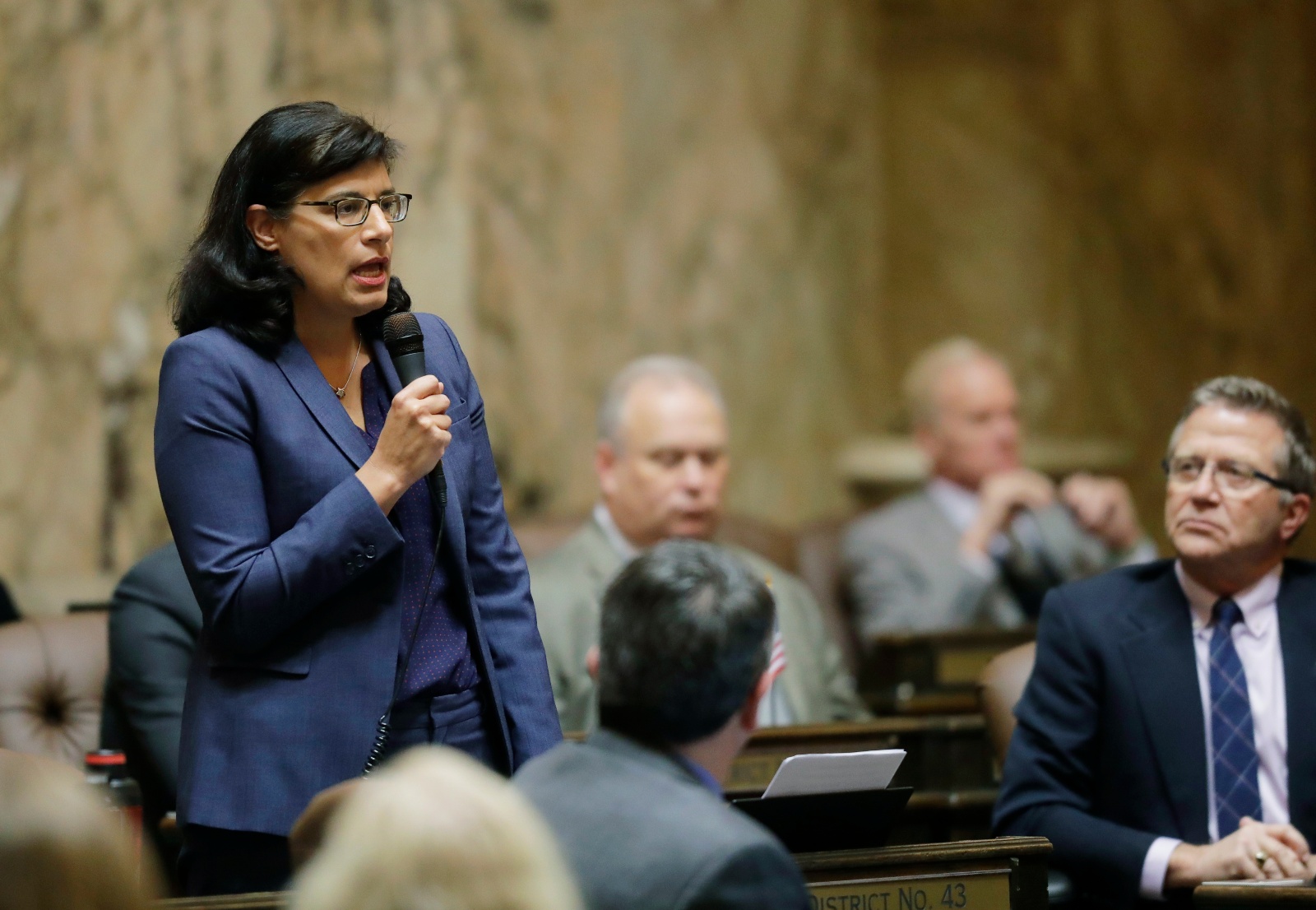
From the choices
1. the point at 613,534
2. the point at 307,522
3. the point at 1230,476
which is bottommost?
the point at 613,534

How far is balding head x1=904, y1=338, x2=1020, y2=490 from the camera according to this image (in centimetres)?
623

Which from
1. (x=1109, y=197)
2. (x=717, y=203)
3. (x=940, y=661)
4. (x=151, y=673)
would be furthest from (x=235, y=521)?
(x=1109, y=197)

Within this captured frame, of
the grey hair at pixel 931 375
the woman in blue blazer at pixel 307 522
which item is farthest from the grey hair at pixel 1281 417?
the grey hair at pixel 931 375

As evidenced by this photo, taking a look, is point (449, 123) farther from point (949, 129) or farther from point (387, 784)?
point (387, 784)

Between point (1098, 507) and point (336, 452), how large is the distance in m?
3.69

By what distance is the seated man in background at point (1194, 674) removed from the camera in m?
3.27

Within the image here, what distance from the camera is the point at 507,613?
8.48 ft

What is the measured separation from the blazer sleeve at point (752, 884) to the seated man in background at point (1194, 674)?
151 centimetres

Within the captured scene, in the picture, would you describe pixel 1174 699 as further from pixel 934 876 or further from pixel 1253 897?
pixel 934 876

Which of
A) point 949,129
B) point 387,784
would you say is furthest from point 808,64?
point 387,784

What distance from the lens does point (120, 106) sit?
4902 millimetres

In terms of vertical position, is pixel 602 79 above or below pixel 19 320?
above

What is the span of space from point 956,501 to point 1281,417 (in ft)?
8.86

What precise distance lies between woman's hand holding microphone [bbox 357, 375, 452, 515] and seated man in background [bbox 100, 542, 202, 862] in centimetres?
151
